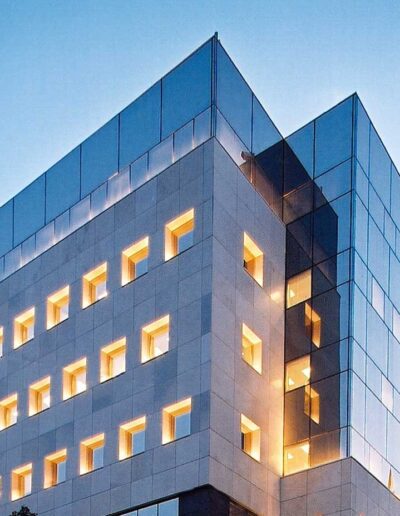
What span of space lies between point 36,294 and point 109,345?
7.22 m

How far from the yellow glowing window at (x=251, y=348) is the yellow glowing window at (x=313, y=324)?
8.81ft

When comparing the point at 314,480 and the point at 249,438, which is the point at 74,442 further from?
the point at 314,480

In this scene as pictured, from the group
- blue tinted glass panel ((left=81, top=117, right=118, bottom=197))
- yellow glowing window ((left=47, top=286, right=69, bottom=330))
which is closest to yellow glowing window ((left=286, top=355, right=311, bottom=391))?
yellow glowing window ((left=47, top=286, right=69, bottom=330))

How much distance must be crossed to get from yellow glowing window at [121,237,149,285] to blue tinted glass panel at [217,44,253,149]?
672 centimetres

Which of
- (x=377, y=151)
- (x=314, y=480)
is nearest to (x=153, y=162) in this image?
(x=377, y=151)

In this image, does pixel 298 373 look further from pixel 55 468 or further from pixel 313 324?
pixel 55 468

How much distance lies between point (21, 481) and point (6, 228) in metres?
14.3

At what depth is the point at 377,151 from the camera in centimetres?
4531

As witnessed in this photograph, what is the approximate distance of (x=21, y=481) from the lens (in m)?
43.4

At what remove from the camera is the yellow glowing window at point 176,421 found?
1426 inches

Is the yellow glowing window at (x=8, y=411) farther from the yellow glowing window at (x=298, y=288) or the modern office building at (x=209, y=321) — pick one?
the yellow glowing window at (x=298, y=288)

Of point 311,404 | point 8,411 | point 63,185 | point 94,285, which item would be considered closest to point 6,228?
point 63,185

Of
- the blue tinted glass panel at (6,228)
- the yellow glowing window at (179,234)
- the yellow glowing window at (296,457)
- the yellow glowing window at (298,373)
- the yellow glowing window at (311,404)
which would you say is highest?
the blue tinted glass panel at (6,228)

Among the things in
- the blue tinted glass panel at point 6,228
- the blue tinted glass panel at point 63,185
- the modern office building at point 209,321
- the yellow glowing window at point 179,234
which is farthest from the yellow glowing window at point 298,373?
the blue tinted glass panel at point 6,228
